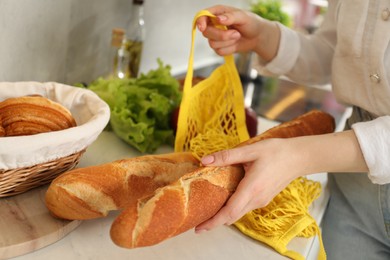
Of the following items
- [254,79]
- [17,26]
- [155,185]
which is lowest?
[254,79]

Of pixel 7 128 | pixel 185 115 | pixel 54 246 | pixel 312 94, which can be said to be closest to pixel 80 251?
pixel 54 246

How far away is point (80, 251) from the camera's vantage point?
0.54 metres

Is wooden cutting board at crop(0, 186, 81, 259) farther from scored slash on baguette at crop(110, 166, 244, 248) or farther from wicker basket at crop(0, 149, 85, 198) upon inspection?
scored slash on baguette at crop(110, 166, 244, 248)

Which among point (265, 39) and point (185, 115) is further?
point (265, 39)

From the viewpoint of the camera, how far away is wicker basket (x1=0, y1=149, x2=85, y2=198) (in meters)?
0.54

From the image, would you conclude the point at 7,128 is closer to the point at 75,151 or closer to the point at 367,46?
the point at 75,151

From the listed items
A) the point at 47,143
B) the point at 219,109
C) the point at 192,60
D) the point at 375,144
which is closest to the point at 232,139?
the point at 219,109

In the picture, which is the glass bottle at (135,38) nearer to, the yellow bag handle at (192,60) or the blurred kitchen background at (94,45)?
the blurred kitchen background at (94,45)

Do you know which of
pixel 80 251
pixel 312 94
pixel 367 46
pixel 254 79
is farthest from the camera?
pixel 254 79

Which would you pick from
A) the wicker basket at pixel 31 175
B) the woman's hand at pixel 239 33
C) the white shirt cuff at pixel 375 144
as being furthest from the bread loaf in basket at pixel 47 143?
the white shirt cuff at pixel 375 144

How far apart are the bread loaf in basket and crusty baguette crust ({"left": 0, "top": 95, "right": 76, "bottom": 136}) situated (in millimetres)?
42

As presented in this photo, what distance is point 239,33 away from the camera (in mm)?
810

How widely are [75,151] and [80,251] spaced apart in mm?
131

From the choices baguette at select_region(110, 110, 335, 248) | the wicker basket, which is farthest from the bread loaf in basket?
baguette at select_region(110, 110, 335, 248)
